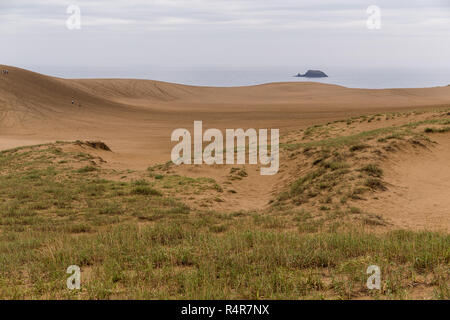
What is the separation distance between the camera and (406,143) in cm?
1389

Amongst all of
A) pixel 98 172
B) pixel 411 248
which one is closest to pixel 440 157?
pixel 411 248

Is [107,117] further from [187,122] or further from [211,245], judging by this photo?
[211,245]

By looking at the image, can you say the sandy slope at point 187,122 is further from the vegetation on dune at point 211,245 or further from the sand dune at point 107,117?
the vegetation on dune at point 211,245

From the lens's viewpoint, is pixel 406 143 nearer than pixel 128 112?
Yes

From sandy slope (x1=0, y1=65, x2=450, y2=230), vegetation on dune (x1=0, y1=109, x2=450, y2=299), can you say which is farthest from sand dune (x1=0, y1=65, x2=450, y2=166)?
vegetation on dune (x1=0, y1=109, x2=450, y2=299)

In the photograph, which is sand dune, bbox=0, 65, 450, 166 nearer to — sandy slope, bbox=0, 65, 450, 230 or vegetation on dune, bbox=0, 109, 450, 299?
sandy slope, bbox=0, 65, 450, 230

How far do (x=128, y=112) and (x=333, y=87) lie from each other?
58.0 meters

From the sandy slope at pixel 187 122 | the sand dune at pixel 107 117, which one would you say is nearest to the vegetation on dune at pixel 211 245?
the sandy slope at pixel 187 122

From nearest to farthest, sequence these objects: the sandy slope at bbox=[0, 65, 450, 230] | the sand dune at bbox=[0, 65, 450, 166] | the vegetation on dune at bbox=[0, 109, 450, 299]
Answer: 1. the vegetation on dune at bbox=[0, 109, 450, 299]
2. the sandy slope at bbox=[0, 65, 450, 230]
3. the sand dune at bbox=[0, 65, 450, 166]

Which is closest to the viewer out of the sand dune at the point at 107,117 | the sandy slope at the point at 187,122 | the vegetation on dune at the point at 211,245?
the vegetation on dune at the point at 211,245

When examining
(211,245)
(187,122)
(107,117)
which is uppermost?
(107,117)

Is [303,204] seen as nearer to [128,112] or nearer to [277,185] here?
[277,185]

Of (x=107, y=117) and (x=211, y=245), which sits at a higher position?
(x=107, y=117)

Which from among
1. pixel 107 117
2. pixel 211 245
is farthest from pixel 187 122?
pixel 211 245
